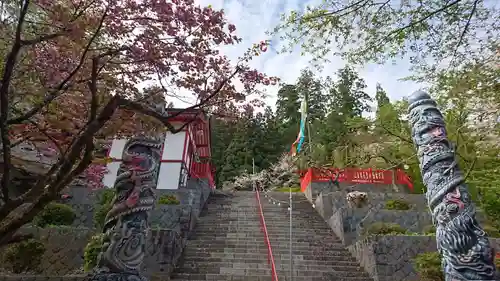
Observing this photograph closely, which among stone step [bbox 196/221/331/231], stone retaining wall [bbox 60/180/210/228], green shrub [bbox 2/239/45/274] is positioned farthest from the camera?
stone retaining wall [bbox 60/180/210/228]

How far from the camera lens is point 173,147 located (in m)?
14.1

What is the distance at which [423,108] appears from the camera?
204 inches

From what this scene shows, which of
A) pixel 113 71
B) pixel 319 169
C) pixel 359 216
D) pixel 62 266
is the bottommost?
pixel 62 266

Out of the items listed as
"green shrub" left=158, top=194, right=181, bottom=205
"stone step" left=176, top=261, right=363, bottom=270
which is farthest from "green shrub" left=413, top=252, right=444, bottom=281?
"green shrub" left=158, top=194, right=181, bottom=205

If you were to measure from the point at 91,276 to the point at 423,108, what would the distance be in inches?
205

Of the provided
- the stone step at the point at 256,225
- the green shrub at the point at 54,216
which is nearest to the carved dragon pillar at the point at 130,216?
the green shrub at the point at 54,216

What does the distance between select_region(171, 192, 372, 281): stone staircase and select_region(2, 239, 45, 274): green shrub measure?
2.67 metres

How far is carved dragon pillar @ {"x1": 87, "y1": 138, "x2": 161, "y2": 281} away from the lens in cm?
432

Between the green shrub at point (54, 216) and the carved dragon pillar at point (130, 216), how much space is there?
16.6 ft

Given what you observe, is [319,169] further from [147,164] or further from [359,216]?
[147,164]

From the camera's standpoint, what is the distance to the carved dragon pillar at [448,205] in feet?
13.1

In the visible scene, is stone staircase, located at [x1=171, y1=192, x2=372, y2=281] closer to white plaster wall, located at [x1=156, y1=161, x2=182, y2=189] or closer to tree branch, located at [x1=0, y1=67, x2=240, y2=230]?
white plaster wall, located at [x1=156, y1=161, x2=182, y2=189]

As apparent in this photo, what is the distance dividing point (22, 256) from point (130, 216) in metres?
3.45

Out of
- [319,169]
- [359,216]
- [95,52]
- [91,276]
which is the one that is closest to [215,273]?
[91,276]
